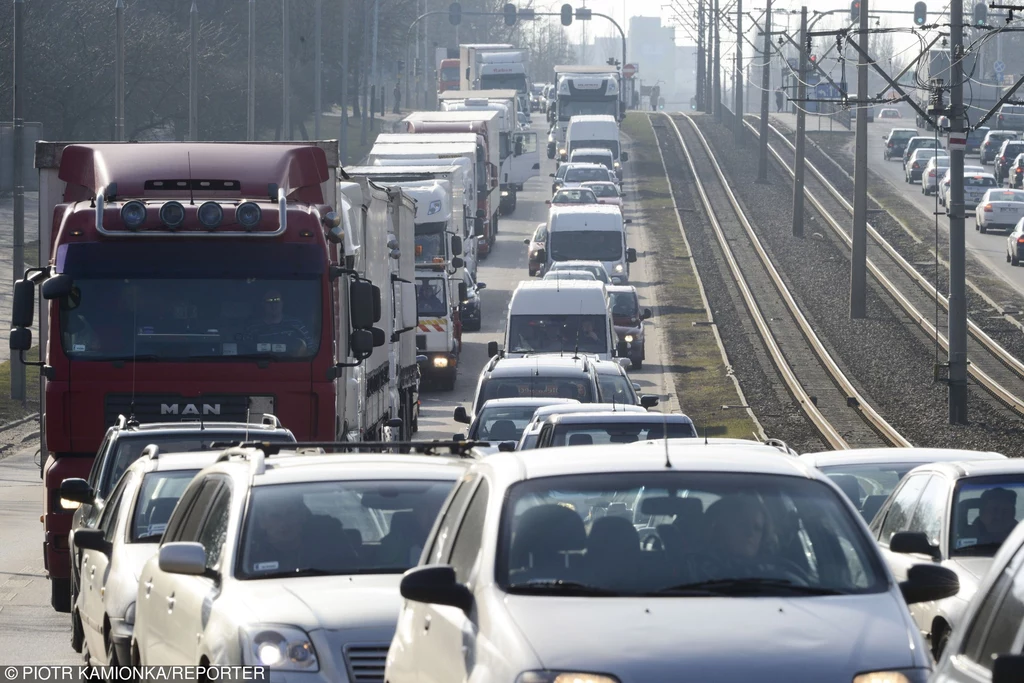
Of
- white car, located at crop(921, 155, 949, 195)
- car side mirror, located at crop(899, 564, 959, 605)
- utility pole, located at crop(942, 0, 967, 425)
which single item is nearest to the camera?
car side mirror, located at crop(899, 564, 959, 605)

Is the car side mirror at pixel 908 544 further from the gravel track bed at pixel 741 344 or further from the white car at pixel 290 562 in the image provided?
the gravel track bed at pixel 741 344

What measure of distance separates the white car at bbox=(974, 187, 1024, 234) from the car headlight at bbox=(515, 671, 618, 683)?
176 feet

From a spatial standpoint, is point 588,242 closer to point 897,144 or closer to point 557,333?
point 557,333

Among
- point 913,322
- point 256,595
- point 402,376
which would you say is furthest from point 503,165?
point 256,595

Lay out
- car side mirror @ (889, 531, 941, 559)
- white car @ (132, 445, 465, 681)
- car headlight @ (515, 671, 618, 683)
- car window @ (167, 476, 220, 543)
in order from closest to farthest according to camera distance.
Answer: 1. car headlight @ (515, 671, 618, 683)
2. white car @ (132, 445, 465, 681)
3. car side mirror @ (889, 531, 941, 559)
4. car window @ (167, 476, 220, 543)

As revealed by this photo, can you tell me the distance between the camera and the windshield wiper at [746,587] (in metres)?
5.77

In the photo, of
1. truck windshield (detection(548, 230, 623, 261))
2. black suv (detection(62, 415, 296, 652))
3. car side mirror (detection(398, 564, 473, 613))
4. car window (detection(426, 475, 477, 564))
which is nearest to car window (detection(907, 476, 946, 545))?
car window (detection(426, 475, 477, 564))

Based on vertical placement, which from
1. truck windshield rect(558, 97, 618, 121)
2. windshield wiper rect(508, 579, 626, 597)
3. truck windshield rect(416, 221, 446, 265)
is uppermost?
truck windshield rect(558, 97, 618, 121)

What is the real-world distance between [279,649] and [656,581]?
5.72 feet

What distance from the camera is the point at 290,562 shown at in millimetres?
7695

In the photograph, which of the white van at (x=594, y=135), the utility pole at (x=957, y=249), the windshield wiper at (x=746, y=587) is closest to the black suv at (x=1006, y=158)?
the white van at (x=594, y=135)

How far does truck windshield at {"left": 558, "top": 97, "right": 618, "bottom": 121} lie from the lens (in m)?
80.0

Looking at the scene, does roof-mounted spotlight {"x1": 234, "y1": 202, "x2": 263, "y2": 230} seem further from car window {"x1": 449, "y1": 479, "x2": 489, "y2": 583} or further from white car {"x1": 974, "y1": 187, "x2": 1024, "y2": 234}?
white car {"x1": 974, "y1": 187, "x2": 1024, "y2": 234}

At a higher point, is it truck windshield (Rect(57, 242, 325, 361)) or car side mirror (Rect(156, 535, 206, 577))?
truck windshield (Rect(57, 242, 325, 361))
